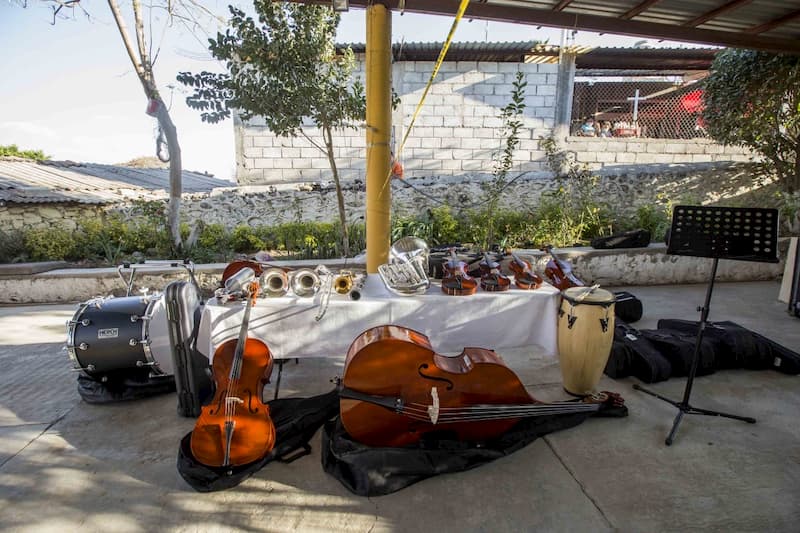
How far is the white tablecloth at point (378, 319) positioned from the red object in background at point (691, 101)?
7404 mm

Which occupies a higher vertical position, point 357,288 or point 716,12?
point 716,12

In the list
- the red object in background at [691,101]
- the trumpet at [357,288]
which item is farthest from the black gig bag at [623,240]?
the red object in background at [691,101]

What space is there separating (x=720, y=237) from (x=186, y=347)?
120 inches

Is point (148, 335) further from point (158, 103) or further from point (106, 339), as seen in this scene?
point (158, 103)

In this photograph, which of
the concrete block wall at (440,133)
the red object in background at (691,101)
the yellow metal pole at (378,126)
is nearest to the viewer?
the yellow metal pole at (378,126)

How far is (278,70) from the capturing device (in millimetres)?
4059

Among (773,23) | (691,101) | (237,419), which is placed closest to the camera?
(237,419)

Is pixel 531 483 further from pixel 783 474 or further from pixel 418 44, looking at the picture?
pixel 418 44

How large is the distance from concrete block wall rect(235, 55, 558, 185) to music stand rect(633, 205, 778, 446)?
195 inches

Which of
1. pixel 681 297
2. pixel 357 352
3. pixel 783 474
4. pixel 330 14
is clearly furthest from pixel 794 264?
pixel 330 14

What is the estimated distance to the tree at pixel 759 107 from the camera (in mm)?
5547

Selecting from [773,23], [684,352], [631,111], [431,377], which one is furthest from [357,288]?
[631,111]

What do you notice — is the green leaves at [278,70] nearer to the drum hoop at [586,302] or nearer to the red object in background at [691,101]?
the drum hoop at [586,302]

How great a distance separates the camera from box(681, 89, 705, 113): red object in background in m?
7.57
